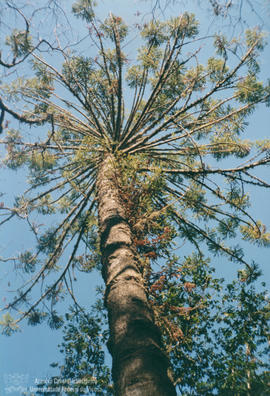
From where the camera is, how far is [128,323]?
2010 millimetres

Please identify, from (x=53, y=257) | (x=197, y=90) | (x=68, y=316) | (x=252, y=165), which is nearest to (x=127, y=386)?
(x=68, y=316)

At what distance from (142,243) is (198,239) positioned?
358 centimetres

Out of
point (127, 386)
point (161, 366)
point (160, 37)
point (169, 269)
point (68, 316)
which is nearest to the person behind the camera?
point (127, 386)

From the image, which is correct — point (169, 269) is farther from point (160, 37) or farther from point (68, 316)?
point (160, 37)

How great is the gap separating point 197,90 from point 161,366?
6.67 m

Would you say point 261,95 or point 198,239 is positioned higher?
point 261,95

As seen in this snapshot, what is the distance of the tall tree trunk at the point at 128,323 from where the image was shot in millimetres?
1652

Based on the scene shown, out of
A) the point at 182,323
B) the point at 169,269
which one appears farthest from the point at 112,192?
the point at 182,323

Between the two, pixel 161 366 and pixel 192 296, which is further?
pixel 192 296

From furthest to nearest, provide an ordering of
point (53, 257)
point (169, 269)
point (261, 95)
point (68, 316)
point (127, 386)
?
point (261, 95)
point (53, 257)
point (68, 316)
point (169, 269)
point (127, 386)

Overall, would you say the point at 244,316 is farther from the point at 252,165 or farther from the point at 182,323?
the point at 252,165

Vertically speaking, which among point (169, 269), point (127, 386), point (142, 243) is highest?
point (142, 243)

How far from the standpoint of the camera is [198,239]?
20.5ft

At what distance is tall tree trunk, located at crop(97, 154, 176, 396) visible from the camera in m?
1.65
